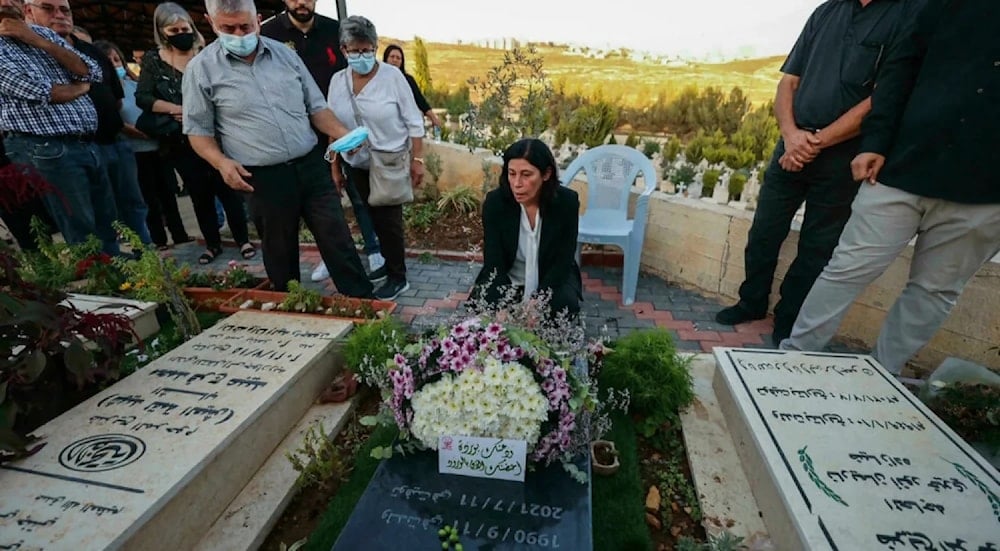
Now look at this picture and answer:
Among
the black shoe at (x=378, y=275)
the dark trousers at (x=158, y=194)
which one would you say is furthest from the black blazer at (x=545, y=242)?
the dark trousers at (x=158, y=194)

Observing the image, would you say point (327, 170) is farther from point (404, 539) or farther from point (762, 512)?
point (762, 512)

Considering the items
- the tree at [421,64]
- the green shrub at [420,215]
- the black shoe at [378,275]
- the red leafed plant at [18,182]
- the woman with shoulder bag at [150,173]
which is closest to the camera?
the red leafed plant at [18,182]

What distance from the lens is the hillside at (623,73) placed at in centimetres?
1046

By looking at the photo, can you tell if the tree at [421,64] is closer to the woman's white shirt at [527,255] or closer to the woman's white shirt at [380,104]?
the woman's white shirt at [380,104]

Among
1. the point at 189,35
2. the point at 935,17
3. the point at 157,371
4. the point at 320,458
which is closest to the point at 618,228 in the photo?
the point at 935,17

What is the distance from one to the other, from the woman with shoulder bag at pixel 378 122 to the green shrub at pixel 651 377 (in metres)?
2.03

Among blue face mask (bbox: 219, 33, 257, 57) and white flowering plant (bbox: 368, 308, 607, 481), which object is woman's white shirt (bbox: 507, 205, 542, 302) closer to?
white flowering plant (bbox: 368, 308, 607, 481)

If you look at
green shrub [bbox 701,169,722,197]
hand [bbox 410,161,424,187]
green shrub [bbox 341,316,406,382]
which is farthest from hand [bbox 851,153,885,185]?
hand [bbox 410,161,424,187]

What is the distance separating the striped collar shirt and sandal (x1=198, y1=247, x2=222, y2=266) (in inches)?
55.6

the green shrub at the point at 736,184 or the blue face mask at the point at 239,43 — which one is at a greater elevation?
the blue face mask at the point at 239,43

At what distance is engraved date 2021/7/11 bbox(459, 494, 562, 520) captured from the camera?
5.47 ft

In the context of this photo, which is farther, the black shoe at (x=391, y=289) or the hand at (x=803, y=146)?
the black shoe at (x=391, y=289)

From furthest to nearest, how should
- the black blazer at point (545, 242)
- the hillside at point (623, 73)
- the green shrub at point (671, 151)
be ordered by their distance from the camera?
the hillside at point (623, 73) < the green shrub at point (671, 151) < the black blazer at point (545, 242)

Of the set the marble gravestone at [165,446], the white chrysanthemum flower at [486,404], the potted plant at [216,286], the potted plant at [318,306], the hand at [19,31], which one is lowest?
the potted plant at [216,286]
